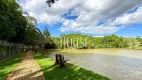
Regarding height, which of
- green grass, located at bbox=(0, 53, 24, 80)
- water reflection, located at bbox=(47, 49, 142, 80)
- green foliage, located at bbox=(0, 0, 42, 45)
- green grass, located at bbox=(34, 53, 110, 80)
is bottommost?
water reflection, located at bbox=(47, 49, 142, 80)

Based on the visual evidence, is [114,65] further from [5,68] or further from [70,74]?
[5,68]

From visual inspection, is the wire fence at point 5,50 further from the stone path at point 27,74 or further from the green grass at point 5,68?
the stone path at point 27,74

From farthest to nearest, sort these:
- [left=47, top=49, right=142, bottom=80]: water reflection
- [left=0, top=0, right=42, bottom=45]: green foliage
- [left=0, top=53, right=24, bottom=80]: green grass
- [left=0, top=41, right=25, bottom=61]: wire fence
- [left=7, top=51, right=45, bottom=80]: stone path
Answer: [left=0, top=0, right=42, bottom=45]: green foliage < [left=0, top=41, right=25, bottom=61]: wire fence < [left=47, top=49, right=142, bottom=80]: water reflection < [left=0, top=53, right=24, bottom=80]: green grass < [left=7, top=51, right=45, bottom=80]: stone path

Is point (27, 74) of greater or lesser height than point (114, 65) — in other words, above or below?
above

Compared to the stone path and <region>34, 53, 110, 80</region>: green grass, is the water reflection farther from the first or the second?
the stone path

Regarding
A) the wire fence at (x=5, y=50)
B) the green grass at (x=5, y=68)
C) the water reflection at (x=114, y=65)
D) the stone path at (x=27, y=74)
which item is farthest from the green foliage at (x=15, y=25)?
the water reflection at (x=114, y=65)

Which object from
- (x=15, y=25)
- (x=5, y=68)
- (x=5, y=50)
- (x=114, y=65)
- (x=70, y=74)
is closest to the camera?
(x=70, y=74)

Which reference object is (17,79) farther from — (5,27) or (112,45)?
(112,45)

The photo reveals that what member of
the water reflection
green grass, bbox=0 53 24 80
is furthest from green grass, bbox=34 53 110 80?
the water reflection

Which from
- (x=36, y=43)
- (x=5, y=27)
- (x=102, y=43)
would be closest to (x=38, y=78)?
(x=5, y=27)

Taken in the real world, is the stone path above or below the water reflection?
above

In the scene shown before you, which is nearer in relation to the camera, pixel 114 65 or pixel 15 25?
pixel 114 65

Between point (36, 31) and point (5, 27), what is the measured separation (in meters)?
31.6

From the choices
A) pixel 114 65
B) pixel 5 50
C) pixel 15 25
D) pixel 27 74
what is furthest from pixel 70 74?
pixel 15 25
